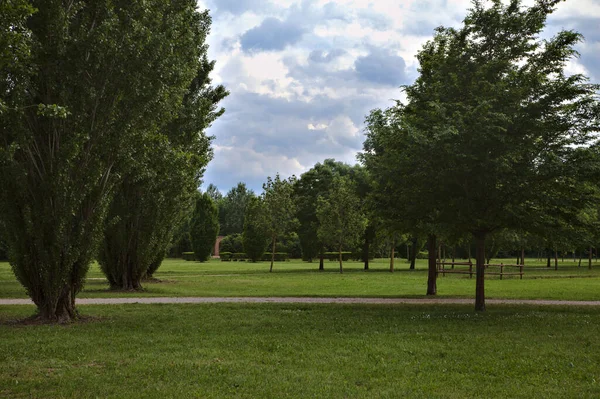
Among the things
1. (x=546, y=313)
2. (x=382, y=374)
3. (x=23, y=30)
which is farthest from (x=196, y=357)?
(x=546, y=313)

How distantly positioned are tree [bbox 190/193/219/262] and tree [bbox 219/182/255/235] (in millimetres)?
39237

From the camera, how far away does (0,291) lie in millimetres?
19562

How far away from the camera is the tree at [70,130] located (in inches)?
439

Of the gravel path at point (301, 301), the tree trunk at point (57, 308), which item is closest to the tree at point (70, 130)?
the tree trunk at point (57, 308)

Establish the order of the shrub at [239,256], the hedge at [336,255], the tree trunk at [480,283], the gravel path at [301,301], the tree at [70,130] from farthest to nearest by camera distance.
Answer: the hedge at [336,255] < the shrub at [239,256] < the gravel path at [301,301] < the tree trunk at [480,283] < the tree at [70,130]

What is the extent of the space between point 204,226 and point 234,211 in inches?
1845

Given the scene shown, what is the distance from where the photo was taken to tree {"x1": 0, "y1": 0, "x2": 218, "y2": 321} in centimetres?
1115

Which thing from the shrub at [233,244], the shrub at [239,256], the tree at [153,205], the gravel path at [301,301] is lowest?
the shrub at [239,256]

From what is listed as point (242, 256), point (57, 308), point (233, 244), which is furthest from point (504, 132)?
point (233, 244)

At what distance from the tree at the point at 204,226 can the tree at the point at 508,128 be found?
137 ft

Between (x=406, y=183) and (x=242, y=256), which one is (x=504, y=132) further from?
(x=242, y=256)

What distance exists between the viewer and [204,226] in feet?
181

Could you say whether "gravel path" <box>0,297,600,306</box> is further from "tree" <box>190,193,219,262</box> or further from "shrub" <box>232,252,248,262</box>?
"shrub" <box>232,252,248,262</box>

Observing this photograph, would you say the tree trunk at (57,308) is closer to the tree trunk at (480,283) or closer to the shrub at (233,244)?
the tree trunk at (480,283)
